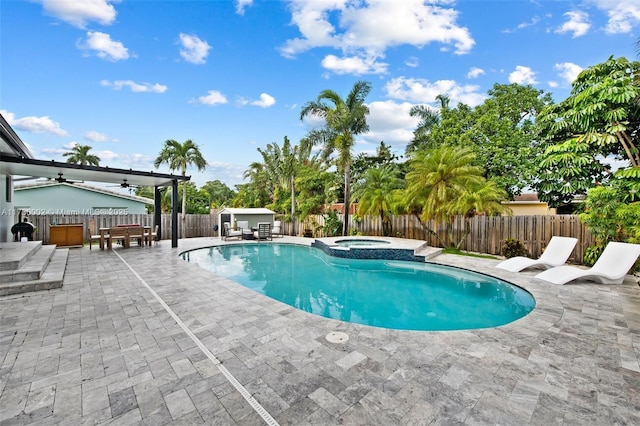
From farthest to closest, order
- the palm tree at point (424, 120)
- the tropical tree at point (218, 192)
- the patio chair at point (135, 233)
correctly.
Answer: the tropical tree at point (218, 192) → the palm tree at point (424, 120) → the patio chair at point (135, 233)

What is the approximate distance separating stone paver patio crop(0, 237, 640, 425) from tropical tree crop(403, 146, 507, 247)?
620 centimetres

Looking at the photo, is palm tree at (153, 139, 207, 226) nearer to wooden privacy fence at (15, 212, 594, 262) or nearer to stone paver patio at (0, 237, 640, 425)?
wooden privacy fence at (15, 212, 594, 262)

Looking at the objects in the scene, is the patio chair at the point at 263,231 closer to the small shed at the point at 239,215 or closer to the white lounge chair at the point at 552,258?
the small shed at the point at 239,215

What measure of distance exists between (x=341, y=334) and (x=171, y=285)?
4363mm

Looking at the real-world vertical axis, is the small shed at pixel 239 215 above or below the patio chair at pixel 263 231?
above

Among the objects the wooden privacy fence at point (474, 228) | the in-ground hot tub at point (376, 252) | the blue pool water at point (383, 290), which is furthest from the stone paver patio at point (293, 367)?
the in-ground hot tub at point (376, 252)

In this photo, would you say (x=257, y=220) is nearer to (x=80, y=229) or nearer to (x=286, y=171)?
(x=286, y=171)

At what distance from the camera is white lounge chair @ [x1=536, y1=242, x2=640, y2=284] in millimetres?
6180

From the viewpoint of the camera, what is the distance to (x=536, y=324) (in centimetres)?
410

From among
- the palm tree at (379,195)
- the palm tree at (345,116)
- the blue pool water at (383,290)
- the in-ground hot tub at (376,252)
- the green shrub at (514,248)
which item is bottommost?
the blue pool water at (383,290)

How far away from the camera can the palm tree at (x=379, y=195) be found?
1409 cm

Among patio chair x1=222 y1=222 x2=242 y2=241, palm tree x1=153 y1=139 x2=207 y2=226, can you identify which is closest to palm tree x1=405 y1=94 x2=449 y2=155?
patio chair x1=222 y1=222 x2=242 y2=241

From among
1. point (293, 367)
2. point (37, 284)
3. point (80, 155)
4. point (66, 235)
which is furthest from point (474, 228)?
point (80, 155)

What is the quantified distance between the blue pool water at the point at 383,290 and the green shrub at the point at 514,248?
2.74m
